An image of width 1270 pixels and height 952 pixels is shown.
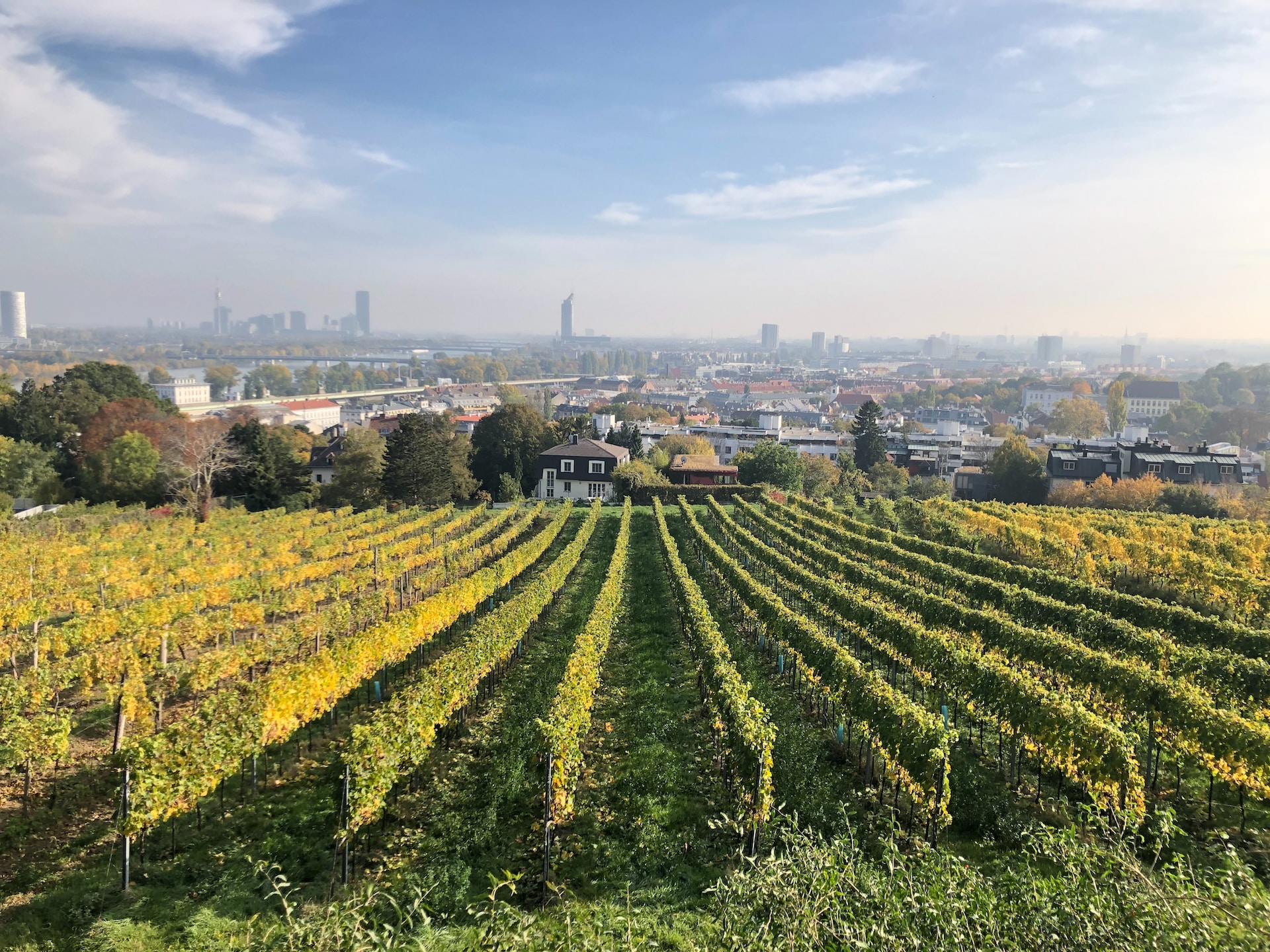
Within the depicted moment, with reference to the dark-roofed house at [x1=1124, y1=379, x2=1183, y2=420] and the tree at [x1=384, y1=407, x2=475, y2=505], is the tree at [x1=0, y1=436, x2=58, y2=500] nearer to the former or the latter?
the tree at [x1=384, y1=407, x2=475, y2=505]

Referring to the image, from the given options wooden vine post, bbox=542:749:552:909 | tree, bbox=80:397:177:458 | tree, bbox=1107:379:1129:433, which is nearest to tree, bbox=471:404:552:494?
tree, bbox=80:397:177:458

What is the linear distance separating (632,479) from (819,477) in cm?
1920

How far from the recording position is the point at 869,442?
7606 cm

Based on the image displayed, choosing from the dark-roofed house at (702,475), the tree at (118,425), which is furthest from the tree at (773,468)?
the tree at (118,425)

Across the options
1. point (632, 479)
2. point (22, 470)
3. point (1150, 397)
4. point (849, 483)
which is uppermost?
point (1150, 397)

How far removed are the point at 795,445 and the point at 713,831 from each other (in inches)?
3336

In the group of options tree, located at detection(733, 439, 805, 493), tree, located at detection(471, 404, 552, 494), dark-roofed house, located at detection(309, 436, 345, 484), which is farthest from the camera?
dark-roofed house, located at detection(309, 436, 345, 484)

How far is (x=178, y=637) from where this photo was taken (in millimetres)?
16656

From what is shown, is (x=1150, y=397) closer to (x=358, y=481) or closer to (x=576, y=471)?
(x=576, y=471)

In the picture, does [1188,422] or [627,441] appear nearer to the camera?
[627,441]

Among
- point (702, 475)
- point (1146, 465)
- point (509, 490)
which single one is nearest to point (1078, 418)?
point (1146, 465)

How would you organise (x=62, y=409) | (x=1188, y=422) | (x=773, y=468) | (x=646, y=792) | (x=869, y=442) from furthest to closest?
(x=1188, y=422) < (x=869, y=442) < (x=773, y=468) < (x=62, y=409) < (x=646, y=792)

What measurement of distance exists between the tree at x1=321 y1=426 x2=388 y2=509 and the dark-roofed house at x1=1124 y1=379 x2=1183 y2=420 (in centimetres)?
14093

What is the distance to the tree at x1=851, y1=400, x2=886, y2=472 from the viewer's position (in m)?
75.6
